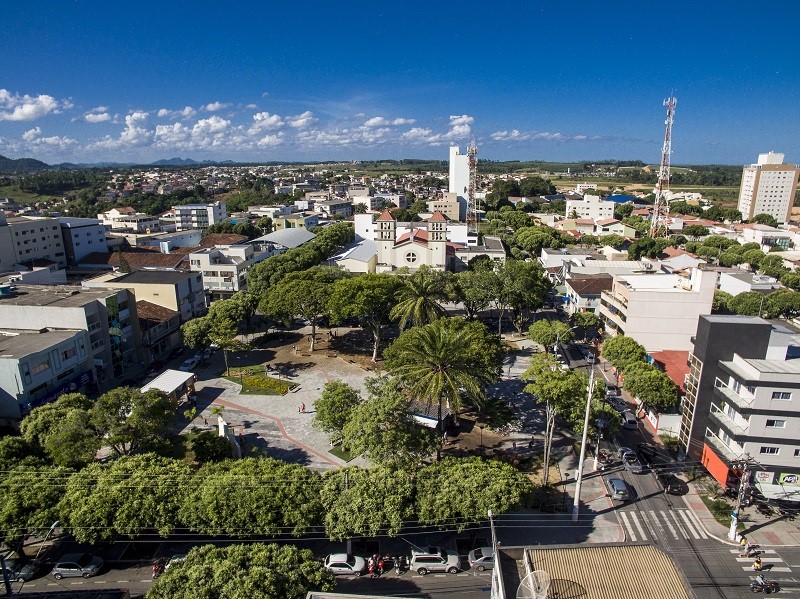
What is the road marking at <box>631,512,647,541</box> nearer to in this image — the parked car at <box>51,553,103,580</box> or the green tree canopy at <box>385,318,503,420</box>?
the green tree canopy at <box>385,318,503,420</box>

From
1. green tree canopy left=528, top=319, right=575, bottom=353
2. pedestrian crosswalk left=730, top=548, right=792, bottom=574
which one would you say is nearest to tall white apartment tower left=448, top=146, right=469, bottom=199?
green tree canopy left=528, top=319, right=575, bottom=353

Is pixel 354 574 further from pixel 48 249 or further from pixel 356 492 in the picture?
pixel 48 249

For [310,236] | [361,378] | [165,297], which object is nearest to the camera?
[361,378]

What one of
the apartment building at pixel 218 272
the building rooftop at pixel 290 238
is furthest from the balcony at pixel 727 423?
the building rooftop at pixel 290 238

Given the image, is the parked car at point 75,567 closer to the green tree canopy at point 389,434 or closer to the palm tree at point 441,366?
the green tree canopy at point 389,434

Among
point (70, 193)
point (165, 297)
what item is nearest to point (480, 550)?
point (165, 297)

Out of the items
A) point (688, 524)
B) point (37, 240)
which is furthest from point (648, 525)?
point (37, 240)

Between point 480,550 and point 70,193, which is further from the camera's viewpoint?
point 70,193

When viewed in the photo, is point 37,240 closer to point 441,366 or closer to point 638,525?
point 441,366
